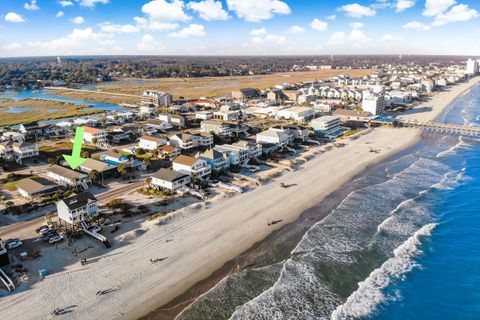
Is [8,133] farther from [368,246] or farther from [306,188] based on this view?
[368,246]

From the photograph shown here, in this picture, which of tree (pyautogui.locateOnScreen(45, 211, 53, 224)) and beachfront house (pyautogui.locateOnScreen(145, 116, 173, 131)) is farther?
beachfront house (pyautogui.locateOnScreen(145, 116, 173, 131))

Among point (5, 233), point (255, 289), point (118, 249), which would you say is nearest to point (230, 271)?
point (255, 289)

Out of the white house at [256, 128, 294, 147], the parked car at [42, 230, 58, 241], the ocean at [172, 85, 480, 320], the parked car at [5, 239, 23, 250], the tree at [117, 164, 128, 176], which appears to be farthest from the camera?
the white house at [256, 128, 294, 147]

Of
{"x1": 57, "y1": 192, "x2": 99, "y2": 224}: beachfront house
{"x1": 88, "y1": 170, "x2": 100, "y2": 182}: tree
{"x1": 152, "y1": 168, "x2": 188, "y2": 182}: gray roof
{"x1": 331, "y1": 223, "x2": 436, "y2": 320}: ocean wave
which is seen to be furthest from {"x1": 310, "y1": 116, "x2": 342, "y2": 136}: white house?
{"x1": 57, "y1": 192, "x2": 99, "y2": 224}: beachfront house

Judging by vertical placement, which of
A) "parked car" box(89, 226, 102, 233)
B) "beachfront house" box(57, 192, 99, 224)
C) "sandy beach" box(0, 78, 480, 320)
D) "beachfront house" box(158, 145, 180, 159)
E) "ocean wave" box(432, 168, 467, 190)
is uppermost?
"beachfront house" box(158, 145, 180, 159)

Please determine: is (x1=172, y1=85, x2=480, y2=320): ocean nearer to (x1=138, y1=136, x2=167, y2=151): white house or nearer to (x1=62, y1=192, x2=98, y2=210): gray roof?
(x1=62, y1=192, x2=98, y2=210): gray roof
